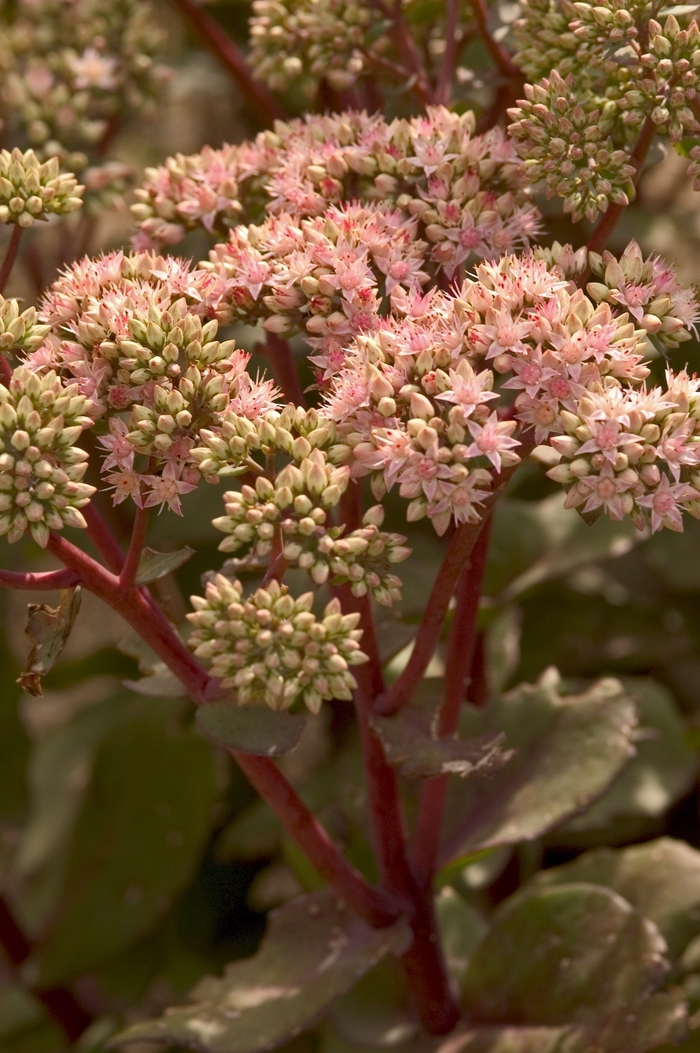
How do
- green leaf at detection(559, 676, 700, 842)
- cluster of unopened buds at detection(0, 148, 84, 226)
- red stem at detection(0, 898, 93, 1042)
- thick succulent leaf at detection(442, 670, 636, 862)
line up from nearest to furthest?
cluster of unopened buds at detection(0, 148, 84, 226) < thick succulent leaf at detection(442, 670, 636, 862) < green leaf at detection(559, 676, 700, 842) < red stem at detection(0, 898, 93, 1042)

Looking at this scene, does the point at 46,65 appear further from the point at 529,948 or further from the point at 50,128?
the point at 529,948

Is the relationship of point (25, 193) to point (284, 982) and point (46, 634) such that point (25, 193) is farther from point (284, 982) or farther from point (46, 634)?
point (284, 982)

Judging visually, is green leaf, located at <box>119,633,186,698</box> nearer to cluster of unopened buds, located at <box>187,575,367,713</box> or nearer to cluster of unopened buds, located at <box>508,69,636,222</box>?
cluster of unopened buds, located at <box>187,575,367,713</box>

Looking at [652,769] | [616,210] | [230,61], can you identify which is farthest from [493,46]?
[652,769]

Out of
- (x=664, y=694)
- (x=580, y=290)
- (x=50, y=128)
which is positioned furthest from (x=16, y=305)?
(x=664, y=694)

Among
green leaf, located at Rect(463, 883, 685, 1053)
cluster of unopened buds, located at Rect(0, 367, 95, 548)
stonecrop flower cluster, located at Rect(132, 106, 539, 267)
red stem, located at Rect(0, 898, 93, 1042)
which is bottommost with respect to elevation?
red stem, located at Rect(0, 898, 93, 1042)

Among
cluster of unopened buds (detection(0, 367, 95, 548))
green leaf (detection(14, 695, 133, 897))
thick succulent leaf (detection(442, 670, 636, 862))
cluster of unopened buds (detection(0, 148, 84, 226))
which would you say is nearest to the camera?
cluster of unopened buds (detection(0, 367, 95, 548))

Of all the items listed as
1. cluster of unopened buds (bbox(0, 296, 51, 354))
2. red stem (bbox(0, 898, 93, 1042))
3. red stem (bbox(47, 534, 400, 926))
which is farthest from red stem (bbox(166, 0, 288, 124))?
red stem (bbox(0, 898, 93, 1042))
